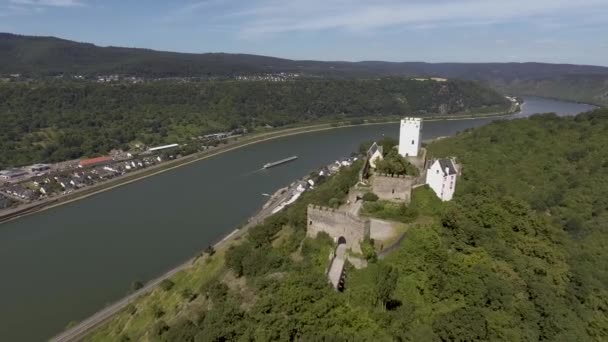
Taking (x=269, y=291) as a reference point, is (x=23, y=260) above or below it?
below

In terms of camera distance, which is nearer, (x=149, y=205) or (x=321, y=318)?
(x=321, y=318)

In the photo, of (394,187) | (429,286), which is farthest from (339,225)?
(429,286)

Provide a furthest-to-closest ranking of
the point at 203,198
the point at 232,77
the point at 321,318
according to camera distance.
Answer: the point at 232,77 < the point at 203,198 < the point at 321,318

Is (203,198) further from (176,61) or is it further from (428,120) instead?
(176,61)

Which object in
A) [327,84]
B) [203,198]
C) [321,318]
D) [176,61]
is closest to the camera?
[321,318]

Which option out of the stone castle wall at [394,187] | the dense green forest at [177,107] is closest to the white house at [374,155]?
the stone castle wall at [394,187]

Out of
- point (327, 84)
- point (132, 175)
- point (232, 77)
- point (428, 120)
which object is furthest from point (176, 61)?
point (132, 175)
